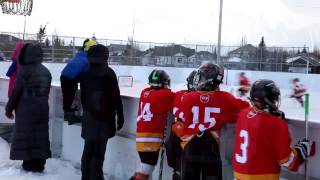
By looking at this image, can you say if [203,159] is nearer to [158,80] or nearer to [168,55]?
[158,80]

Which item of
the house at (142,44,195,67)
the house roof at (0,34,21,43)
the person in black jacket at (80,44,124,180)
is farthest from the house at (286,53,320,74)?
the person in black jacket at (80,44,124,180)

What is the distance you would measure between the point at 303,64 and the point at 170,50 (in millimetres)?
5675

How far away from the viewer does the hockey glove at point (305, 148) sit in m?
3.09

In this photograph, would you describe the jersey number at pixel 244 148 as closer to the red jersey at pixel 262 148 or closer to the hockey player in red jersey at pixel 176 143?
the red jersey at pixel 262 148

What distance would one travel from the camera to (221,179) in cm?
385

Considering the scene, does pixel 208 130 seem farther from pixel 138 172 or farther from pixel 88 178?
pixel 88 178

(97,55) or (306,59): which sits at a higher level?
(306,59)

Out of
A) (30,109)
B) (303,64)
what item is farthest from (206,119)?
(303,64)

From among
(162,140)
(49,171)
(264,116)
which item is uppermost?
(264,116)

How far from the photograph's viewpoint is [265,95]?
315 centimetres

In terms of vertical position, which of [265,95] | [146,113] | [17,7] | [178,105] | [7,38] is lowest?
[146,113]

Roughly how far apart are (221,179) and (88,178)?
5.19ft

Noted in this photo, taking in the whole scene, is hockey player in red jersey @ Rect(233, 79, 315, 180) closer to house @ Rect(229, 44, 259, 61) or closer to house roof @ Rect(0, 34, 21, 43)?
house @ Rect(229, 44, 259, 61)

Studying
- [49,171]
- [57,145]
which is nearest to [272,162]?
[49,171]
